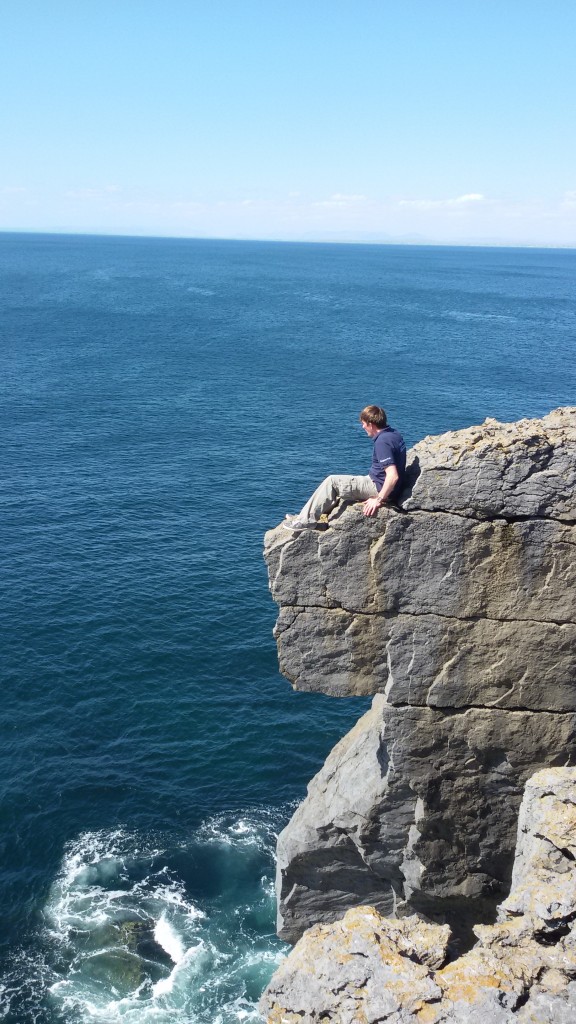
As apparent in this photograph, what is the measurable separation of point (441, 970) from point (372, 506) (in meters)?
8.62

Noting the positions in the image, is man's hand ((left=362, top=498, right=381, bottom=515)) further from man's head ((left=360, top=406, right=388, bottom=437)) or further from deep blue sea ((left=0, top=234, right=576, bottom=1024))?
deep blue sea ((left=0, top=234, right=576, bottom=1024))

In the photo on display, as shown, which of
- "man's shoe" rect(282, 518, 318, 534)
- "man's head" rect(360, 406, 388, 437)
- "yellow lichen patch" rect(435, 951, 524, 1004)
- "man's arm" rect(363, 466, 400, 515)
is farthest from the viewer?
"man's shoe" rect(282, 518, 318, 534)

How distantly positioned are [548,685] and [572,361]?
4816 inches

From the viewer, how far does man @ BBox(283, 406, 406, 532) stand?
16.7 m

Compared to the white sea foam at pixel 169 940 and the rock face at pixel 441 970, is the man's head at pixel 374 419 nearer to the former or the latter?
the rock face at pixel 441 970

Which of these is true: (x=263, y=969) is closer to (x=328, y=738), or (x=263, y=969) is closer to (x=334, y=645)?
(x=328, y=738)

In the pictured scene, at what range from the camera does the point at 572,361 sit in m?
130

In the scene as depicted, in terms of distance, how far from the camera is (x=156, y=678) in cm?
4838

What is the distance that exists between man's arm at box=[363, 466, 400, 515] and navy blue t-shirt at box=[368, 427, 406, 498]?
0.49 feet

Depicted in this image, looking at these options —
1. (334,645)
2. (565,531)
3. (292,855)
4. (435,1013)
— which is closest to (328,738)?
(292,855)

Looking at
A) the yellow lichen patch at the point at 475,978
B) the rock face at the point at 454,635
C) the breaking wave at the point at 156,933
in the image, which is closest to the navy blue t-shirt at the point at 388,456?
the rock face at the point at 454,635

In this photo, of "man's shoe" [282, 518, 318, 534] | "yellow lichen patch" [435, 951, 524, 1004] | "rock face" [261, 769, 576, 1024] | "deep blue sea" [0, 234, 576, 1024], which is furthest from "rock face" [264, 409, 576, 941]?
"deep blue sea" [0, 234, 576, 1024]

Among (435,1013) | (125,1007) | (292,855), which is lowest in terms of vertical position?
(125,1007)

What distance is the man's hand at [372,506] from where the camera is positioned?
1678 centimetres
